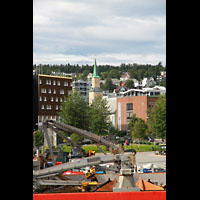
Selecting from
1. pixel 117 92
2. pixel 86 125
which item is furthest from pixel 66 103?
pixel 117 92

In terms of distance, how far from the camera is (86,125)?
1984 centimetres

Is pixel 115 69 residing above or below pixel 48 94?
above

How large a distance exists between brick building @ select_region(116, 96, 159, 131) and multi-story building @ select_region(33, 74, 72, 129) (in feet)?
14.3

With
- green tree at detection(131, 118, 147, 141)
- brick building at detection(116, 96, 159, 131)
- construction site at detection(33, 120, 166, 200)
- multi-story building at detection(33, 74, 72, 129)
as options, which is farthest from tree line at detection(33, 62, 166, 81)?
construction site at detection(33, 120, 166, 200)

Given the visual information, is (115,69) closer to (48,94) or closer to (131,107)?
(131,107)

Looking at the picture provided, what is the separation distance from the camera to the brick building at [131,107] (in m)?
24.4

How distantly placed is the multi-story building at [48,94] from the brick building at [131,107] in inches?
172

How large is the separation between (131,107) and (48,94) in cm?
617

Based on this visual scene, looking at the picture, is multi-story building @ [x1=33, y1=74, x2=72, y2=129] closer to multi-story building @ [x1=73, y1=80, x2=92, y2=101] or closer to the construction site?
multi-story building @ [x1=73, y1=80, x2=92, y2=101]

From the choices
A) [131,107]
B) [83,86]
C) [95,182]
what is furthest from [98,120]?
[83,86]

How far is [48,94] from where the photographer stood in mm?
23703

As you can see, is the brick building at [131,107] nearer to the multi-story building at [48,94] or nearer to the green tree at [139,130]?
the green tree at [139,130]

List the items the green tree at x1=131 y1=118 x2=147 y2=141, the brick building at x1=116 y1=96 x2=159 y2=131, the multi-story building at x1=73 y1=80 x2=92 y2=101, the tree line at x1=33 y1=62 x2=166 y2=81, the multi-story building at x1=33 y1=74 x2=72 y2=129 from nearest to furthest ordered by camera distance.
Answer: the green tree at x1=131 y1=118 x2=147 y2=141 → the multi-story building at x1=33 y1=74 x2=72 y2=129 → the brick building at x1=116 y1=96 x2=159 y2=131 → the tree line at x1=33 y1=62 x2=166 y2=81 → the multi-story building at x1=73 y1=80 x2=92 y2=101

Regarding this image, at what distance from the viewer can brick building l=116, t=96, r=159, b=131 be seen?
79.9ft
